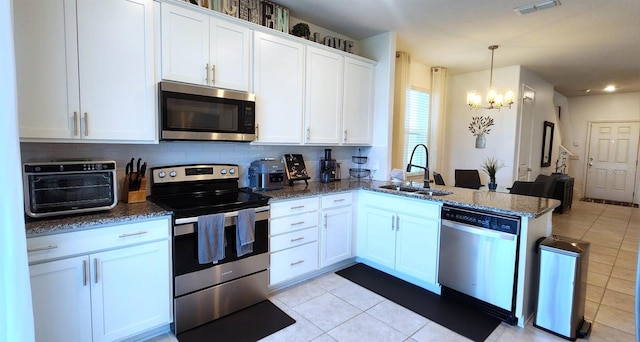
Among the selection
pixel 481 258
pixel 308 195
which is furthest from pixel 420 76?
pixel 481 258

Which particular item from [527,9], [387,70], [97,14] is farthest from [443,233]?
[97,14]

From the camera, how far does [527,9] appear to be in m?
2.99

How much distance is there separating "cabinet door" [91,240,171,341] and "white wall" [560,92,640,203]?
10.0 m

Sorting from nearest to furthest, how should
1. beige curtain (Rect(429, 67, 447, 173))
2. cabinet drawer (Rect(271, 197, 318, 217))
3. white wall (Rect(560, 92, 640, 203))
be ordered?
cabinet drawer (Rect(271, 197, 318, 217))
beige curtain (Rect(429, 67, 447, 173))
white wall (Rect(560, 92, 640, 203))

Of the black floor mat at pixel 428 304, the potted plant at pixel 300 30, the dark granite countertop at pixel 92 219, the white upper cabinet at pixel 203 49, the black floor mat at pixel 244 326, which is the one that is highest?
the potted plant at pixel 300 30

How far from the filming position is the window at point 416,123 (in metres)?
4.91

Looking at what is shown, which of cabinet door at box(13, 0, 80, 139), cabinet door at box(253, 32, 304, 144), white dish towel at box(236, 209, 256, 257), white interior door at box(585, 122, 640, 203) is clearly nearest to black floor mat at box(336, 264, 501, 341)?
white dish towel at box(236, 209, 256, 257)

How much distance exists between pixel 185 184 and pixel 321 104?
160 centimetres

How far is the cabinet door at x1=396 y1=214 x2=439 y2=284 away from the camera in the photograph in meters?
2.77

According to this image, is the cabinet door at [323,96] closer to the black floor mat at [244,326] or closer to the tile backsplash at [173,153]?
the tile backsplash at [173,153]

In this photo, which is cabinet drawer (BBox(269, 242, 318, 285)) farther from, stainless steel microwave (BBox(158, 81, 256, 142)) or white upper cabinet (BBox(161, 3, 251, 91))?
white upper cabinet (BBox(161, 3, 251, 91))

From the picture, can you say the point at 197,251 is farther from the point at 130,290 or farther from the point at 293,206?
the point at 293,206

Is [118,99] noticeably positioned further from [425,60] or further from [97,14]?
[425,60]

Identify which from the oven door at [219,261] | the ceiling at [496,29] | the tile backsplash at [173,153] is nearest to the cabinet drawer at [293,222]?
the oven door at [219,261]
